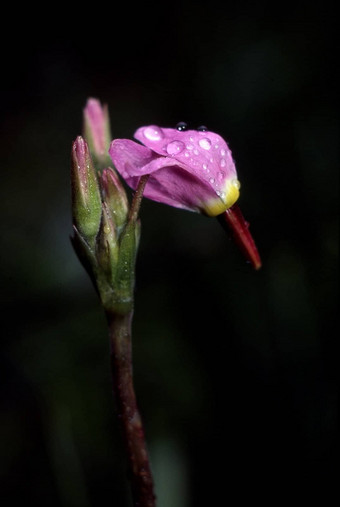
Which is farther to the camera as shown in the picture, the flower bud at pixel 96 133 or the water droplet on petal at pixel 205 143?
the flower bud at pixel 96 133

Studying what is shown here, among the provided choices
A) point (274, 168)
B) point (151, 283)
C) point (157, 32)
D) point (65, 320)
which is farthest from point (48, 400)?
point (157, 32)

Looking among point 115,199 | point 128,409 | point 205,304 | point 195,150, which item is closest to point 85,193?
point 115,199

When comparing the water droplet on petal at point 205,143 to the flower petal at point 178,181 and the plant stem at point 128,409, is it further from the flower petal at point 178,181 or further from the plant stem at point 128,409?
the plant stem at point 128,409

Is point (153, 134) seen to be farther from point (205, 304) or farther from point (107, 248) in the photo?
point (205, 304)

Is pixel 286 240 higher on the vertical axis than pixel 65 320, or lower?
higher

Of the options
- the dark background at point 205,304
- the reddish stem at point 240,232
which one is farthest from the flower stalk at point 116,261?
the dark background at point 205,304

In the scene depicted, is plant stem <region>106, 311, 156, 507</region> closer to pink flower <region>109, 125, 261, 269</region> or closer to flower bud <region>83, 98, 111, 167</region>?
pink flower <region>109, 125, 261, 269</region>

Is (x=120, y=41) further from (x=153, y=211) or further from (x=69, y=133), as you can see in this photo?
(x=153, y=211)
